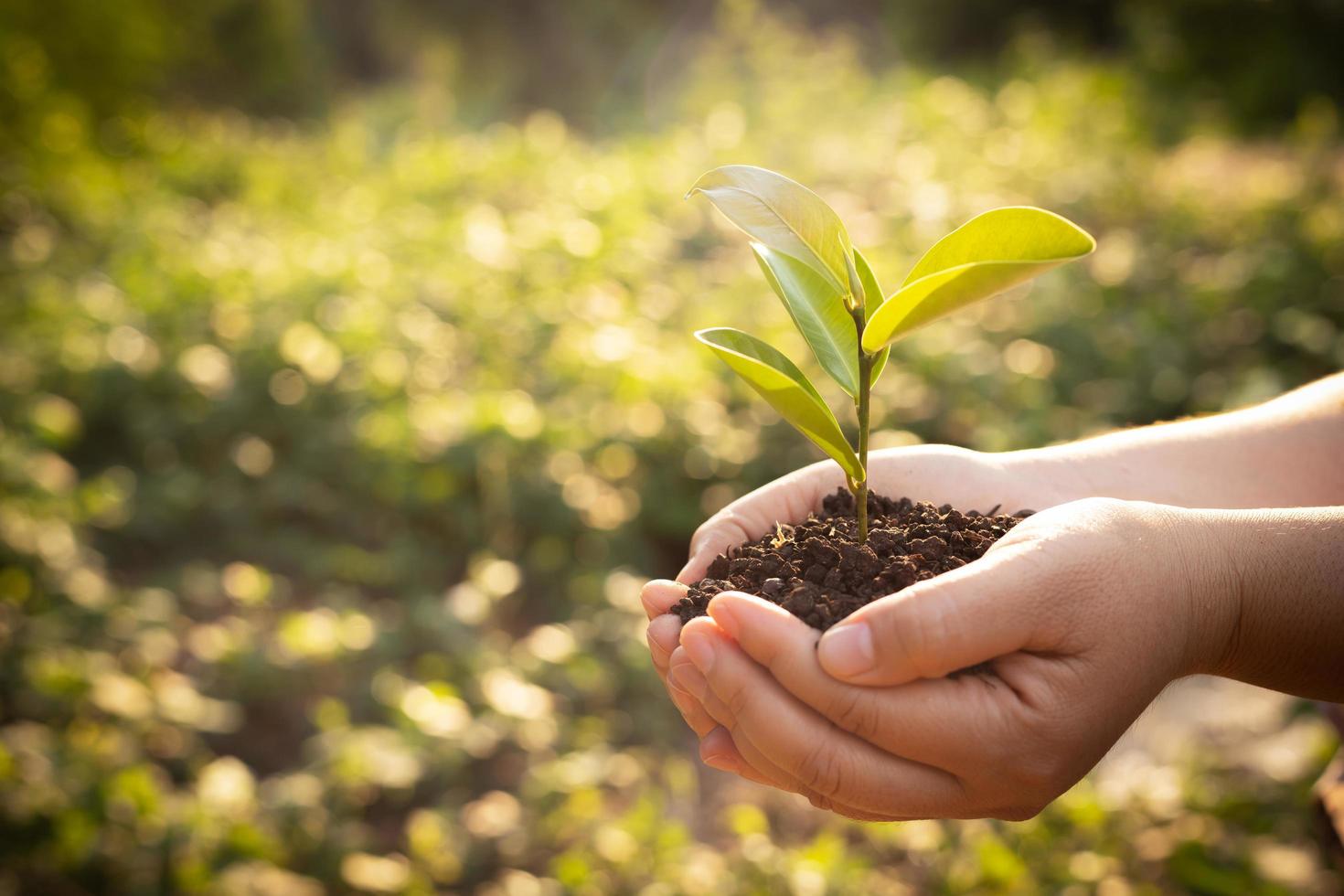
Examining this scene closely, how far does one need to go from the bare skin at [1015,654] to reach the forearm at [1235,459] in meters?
0.30

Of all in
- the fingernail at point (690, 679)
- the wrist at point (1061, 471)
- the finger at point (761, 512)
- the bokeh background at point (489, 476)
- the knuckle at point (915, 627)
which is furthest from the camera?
the bokeh background at point (489, 476)

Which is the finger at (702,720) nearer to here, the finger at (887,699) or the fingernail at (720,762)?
the fingernail at (720,762)

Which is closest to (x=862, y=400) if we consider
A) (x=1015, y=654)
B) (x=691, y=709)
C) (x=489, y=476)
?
(x=1015, y=654)

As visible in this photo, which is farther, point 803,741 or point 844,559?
point 844,559

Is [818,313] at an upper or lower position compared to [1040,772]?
upper

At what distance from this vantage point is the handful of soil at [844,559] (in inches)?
47.5

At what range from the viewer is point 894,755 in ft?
3.83

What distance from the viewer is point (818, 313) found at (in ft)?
4.35

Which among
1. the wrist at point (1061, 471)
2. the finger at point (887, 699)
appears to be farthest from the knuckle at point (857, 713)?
the wrist at point (1061, 471)

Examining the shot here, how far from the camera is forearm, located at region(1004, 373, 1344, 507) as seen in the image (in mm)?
1592

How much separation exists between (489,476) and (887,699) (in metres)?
2.22

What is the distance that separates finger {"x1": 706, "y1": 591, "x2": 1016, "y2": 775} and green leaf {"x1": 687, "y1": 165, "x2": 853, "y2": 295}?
0.43 metres

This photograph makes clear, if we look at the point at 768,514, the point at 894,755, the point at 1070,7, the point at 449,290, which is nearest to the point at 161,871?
the point at 768,514

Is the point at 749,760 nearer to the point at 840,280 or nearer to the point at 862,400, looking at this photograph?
the point at 862,400
